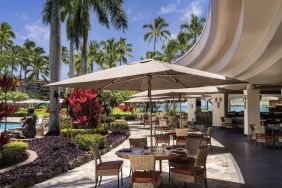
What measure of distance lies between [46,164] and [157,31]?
51.2 meters

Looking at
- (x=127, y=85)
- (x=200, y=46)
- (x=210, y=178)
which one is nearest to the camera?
(x=210, y=178)

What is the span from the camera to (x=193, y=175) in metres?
6.22

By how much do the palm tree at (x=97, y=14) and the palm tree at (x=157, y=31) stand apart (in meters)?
37.3

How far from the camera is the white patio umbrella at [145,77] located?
5.98 metres

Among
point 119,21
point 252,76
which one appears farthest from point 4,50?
point 252,76

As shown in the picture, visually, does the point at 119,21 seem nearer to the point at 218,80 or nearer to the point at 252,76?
the point at 252,76

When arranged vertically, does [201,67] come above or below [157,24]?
below

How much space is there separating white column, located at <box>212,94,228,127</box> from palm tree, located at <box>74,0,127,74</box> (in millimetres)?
9905

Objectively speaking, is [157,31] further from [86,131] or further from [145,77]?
[145,77]

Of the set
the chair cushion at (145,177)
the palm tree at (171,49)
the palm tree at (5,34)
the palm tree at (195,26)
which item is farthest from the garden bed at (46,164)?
the palm tree at (5,34)

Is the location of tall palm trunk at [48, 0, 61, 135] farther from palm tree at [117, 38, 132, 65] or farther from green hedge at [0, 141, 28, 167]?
palm tree at [117, 38, 132, 65]

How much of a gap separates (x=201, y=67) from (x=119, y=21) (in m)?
5.90

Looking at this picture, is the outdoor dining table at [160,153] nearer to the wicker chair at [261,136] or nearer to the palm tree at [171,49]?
the wicker chair at [261,136]

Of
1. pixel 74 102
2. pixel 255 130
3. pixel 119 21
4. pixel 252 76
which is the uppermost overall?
pixel 119 21
